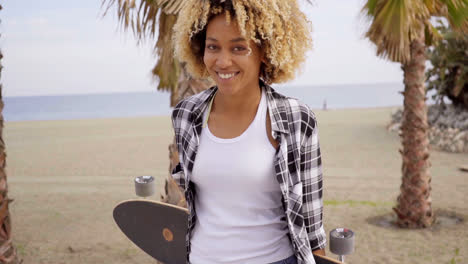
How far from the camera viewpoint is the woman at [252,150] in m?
1.57

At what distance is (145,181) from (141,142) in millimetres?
13493

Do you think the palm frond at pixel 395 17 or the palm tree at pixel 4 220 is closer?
the palm tree at pixel 4 220

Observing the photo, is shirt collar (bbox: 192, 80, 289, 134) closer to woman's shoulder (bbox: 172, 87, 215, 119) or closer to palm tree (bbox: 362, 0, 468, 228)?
woman's shoulder (bbox: 172, 87, 215, 119)

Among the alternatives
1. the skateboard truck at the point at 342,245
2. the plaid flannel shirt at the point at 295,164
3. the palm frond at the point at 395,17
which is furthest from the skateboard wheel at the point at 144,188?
the palm frond at the point at 395,17

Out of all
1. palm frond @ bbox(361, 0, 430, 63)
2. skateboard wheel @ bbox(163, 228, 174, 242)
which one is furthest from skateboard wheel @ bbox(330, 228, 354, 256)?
palm frond @ bbox(361, 0, 430, 63)

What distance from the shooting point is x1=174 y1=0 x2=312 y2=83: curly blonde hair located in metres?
1.58

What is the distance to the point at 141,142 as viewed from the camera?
16688mm

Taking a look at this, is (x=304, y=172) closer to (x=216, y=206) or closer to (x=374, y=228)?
(x=216, y=206)

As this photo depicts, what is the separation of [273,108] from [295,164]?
0.24m

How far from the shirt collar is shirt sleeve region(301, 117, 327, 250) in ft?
0.38

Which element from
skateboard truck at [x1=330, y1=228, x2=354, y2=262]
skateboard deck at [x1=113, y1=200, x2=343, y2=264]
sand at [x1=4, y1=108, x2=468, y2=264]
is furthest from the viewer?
sand at [x1=4, y1=108, x2=468, y2=264]

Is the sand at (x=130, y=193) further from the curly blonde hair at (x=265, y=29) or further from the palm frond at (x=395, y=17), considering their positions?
the curly blonde hair at (x=265, y=29)

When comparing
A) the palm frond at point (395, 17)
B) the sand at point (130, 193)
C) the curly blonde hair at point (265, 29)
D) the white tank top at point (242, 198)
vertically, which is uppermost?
the palm frond at point (395, 17)

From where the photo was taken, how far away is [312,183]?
1655 millimetres
